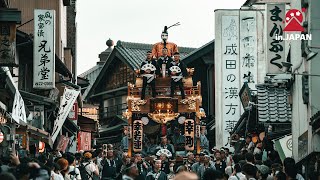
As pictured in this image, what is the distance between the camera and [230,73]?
42.3m

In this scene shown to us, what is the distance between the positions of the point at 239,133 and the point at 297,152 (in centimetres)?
1164

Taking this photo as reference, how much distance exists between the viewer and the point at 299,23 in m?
26.1

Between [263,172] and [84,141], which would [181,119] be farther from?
[263,172]

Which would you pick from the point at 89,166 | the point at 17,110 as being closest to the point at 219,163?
the point at 89,166

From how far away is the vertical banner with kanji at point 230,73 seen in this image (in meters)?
41.9

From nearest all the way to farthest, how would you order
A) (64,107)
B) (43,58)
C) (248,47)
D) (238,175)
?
(238,175) → (43,58) → (64,107) → (248,47)

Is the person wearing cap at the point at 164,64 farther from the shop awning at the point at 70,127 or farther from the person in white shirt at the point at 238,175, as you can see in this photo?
the person in white shirt at the point at 238,175

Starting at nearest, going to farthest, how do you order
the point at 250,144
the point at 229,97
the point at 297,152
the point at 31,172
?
the point at 31,172, the point at 297,152, the point at 250,144, the point at 229,97

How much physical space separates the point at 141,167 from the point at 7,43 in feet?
21.2

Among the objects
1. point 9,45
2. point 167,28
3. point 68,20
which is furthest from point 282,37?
point 68,20

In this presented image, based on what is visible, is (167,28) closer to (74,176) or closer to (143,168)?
(143,168)

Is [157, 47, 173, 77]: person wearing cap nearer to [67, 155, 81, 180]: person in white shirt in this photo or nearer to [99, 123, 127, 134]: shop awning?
[99, 123, 127, 134]: shop awning

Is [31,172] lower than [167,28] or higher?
lower

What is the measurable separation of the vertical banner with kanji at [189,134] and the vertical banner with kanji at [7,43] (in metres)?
18.9
